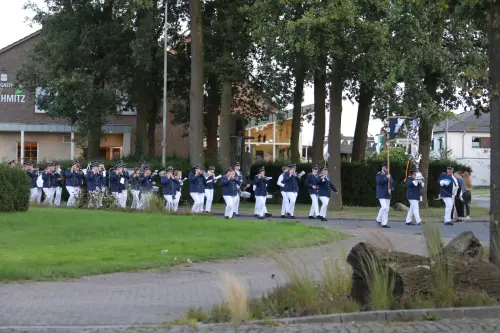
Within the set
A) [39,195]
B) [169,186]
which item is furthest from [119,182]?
[39,195]

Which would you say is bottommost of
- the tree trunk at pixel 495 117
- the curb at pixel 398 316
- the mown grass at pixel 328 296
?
the curb at pixel 398 316

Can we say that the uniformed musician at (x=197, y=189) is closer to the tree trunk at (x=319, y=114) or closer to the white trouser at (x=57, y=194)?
the white trouser at (x=57, y=194)

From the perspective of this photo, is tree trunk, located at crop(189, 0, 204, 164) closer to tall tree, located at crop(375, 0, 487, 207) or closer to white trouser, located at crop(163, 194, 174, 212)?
white trouser, located at crop(163, 194, 174, 212)

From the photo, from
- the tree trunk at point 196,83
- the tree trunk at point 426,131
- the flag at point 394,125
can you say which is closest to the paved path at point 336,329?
the flag at point 394,125

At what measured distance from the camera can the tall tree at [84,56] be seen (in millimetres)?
33875

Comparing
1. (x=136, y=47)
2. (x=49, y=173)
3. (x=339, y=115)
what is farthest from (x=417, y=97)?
(x=49, y=173)

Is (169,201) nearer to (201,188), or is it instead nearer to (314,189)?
(201,188)

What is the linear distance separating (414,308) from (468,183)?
20026 millimetres

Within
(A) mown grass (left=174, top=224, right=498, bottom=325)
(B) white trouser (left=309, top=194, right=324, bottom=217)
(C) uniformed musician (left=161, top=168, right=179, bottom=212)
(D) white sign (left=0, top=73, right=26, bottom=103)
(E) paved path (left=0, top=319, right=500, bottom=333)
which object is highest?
(D) white sign (left=0, top=73, right=26, bottom=103)

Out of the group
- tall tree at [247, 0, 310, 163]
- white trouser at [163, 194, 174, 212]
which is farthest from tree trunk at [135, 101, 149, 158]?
white trouser at [163, 194, 174, 212]

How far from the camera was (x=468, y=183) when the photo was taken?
2770cm

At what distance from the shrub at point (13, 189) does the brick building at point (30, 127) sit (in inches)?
1172

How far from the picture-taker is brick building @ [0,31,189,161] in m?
51.5

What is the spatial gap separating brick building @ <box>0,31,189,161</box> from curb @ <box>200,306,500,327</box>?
141 ft
